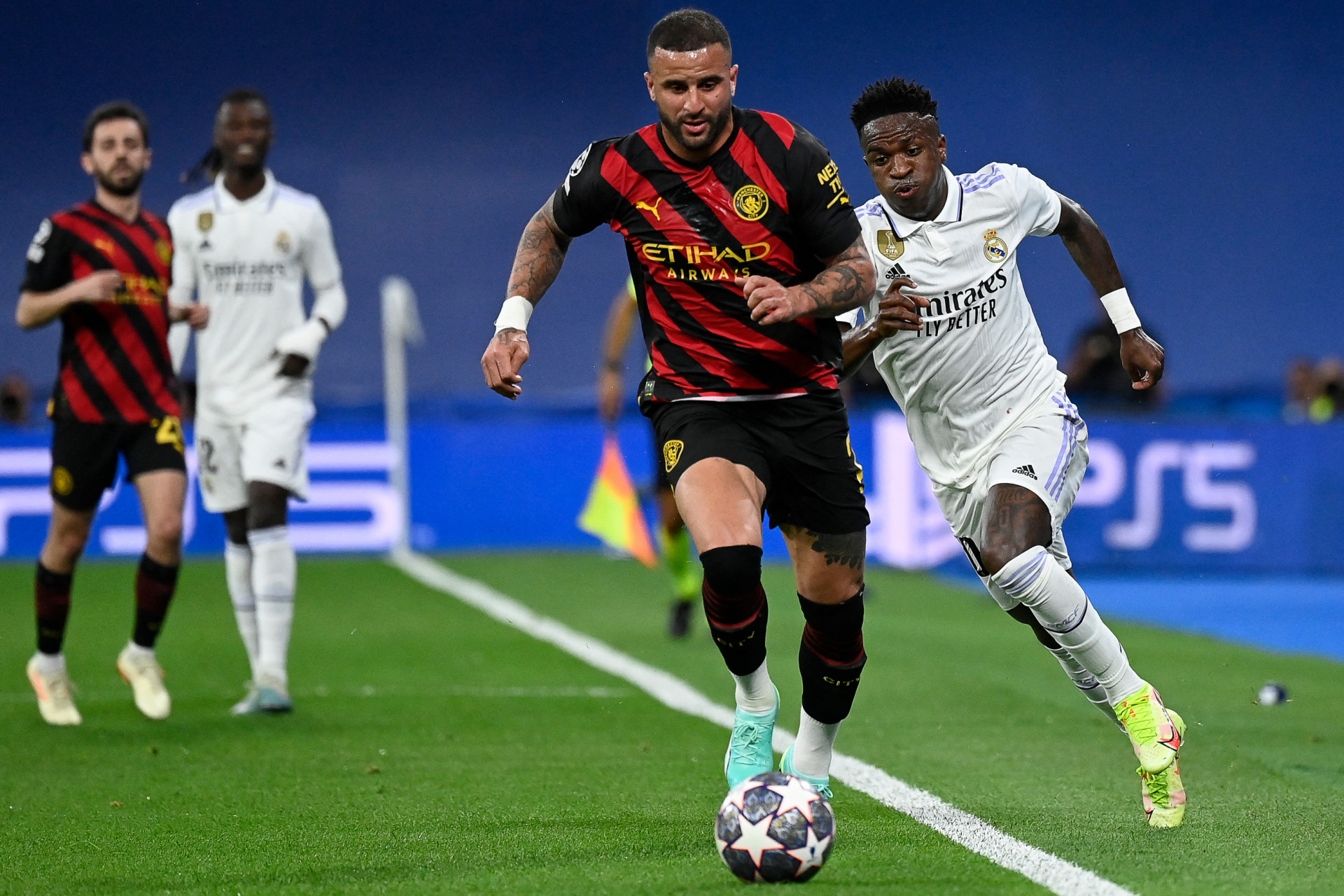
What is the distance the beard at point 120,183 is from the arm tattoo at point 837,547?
383 centimetres

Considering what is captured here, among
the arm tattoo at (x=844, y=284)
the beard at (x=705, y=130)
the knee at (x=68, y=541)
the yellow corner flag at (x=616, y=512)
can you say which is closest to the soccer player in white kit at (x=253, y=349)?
the knee at (x=68, y=541)

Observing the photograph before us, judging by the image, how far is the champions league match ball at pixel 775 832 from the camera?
393 centimetres


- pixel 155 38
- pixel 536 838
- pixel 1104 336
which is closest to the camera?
pixel 536 838

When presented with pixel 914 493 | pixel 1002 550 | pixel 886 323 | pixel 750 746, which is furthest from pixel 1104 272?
pixel 914 493

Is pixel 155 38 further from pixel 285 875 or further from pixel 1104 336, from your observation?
pixel 285 875

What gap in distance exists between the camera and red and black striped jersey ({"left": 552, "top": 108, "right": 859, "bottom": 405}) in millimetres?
4660

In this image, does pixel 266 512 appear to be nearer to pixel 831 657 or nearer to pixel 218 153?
pixel 218 153

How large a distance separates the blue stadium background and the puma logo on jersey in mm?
14523

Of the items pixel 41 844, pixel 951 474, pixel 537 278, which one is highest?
pixel 537 278

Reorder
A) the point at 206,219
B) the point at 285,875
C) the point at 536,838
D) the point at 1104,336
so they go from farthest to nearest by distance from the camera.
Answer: the point at 1104,336 < the point at 206,219 < the point at 536,838 < the point at 285,875

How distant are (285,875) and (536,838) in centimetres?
70

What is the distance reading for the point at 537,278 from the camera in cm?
486

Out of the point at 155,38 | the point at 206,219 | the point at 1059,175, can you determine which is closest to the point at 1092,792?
the point at 206,219

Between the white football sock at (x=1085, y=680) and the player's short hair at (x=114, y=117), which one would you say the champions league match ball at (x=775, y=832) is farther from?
the player's short hair at (x=114, y=117)
